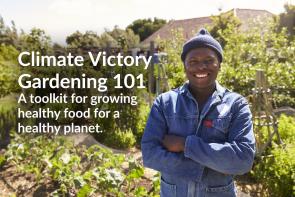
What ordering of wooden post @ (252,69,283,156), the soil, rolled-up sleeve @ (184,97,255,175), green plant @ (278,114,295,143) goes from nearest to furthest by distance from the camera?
1. rolled-up sleeve @ (184,97,255,175)
2. the soil
3. wooden post @ (252,69,283,156)
4. green plant @ (278,114,295,143)

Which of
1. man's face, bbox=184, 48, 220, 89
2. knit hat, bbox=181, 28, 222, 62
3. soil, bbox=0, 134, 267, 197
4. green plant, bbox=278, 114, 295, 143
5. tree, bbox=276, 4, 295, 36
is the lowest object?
soil, bbox=0, 134, 267, 197

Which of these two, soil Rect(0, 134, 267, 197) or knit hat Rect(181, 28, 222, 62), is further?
soil Rect(0, 134, 267, 197)

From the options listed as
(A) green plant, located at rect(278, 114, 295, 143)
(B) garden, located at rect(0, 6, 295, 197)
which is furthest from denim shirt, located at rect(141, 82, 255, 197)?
(A) green plant, located at rect(278, 114, 295, 143)

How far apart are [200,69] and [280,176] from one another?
2.38m

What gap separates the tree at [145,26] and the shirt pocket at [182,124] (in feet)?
98.0

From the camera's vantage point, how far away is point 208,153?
1.70m

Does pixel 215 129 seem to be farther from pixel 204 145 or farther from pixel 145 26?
pixel 145 26

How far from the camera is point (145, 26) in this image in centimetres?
3155

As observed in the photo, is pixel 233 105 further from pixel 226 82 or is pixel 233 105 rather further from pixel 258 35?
pixel 258 35

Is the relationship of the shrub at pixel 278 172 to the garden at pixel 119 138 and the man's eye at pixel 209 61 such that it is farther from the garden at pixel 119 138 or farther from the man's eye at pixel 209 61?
the man's eye at pixel 209 61

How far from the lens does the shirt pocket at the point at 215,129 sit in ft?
5.82

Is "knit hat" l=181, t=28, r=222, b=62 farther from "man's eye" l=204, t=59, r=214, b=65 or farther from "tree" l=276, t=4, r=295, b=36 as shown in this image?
"tree" l=276, t=4, r=295, b=36

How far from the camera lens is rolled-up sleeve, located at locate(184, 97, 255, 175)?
1.71m

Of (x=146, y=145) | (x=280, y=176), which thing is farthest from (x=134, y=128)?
(x=146, y=145)
